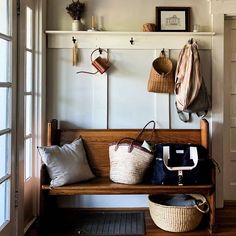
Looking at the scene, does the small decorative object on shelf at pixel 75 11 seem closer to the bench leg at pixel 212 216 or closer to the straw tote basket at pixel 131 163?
the straw tote basket at pixel 131 163

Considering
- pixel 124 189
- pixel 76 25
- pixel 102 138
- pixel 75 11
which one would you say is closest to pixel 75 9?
pixel 75 11

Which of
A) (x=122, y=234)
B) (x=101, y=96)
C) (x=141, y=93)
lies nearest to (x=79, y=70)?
(x=101, y=96)

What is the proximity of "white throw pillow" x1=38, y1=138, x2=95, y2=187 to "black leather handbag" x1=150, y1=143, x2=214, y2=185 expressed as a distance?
1.93 feet

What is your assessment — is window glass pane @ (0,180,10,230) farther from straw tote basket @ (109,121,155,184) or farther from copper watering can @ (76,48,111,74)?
copper watering can @ (76,48,111,74)

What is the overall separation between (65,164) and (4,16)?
1.20 m

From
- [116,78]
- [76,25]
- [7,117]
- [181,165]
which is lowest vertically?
[181,165]

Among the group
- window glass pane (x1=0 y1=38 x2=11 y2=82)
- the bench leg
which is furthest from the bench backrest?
window glass pane (x1=0 y1=38 x2=11 y2=82)

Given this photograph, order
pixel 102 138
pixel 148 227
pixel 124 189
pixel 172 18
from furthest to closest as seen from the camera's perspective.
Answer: pixel 172 18, pixel 102 138, pixel 148 227, pixel 124 189

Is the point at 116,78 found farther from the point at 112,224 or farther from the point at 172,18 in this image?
the point at 112,224

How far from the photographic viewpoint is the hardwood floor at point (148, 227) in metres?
2.74

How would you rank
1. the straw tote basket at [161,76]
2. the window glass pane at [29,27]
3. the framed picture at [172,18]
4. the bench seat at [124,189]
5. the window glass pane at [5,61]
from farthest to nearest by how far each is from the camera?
the framed picture at [172,18] < the straw tote basket at [161,76] < the window glass pane at [29,27] < the bench seat at [124,189] < the window glass pane at [5,61]

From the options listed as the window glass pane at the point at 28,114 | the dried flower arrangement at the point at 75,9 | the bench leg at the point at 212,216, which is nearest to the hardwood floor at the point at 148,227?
the bench leg at the point at 212,216

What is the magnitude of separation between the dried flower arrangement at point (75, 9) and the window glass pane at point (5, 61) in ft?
3.13

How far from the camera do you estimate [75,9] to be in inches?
123
